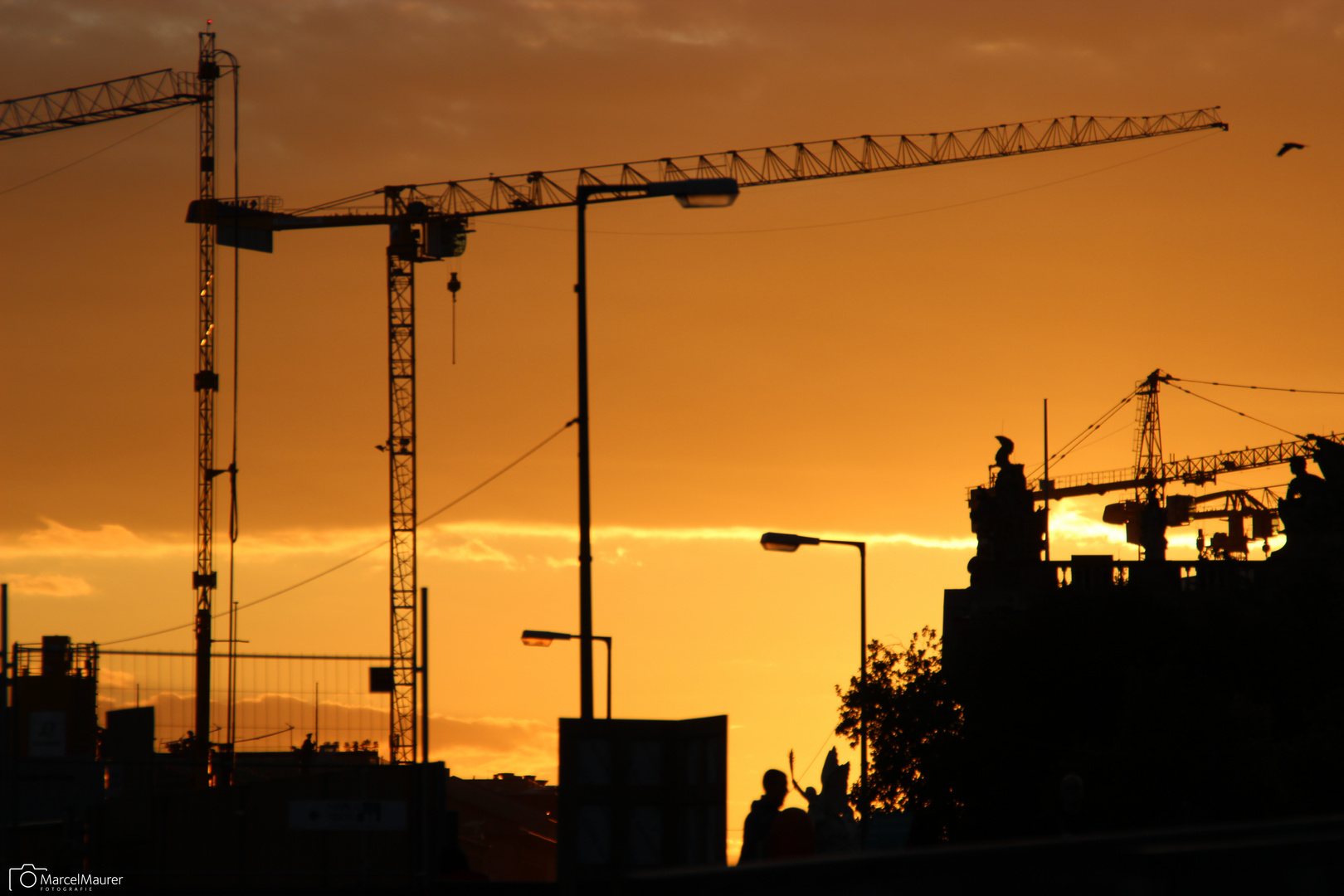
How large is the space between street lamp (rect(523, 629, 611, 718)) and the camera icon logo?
23135 mm

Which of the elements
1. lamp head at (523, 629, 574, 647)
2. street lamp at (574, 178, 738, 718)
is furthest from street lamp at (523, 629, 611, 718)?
street lamp at (574, 178, 738, 718)

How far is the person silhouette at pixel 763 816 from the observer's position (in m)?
15.7

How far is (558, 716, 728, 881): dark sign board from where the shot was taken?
1524 centimetres

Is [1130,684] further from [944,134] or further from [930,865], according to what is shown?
[944,134]

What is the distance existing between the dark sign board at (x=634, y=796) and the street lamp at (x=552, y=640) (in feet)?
78.6

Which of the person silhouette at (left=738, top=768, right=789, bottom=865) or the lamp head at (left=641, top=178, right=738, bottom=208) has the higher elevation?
the lamp head at (left=641, top=178, right=738, bottom=208)

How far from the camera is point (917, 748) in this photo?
54094 mm

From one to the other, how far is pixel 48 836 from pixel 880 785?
1495 inches

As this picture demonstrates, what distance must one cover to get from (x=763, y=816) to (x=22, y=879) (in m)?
7.46

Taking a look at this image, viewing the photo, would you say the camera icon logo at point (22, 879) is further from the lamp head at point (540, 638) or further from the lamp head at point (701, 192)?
the lamp head at point (540, 638)

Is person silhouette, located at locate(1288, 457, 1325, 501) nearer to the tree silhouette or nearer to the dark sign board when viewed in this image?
the tree silhouette

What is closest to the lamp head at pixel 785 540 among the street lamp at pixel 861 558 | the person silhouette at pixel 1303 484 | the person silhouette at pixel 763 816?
the street lamp at pixel 861 558

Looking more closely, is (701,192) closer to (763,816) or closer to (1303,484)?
(763,816)

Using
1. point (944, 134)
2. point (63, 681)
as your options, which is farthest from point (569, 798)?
point (944, 134)
